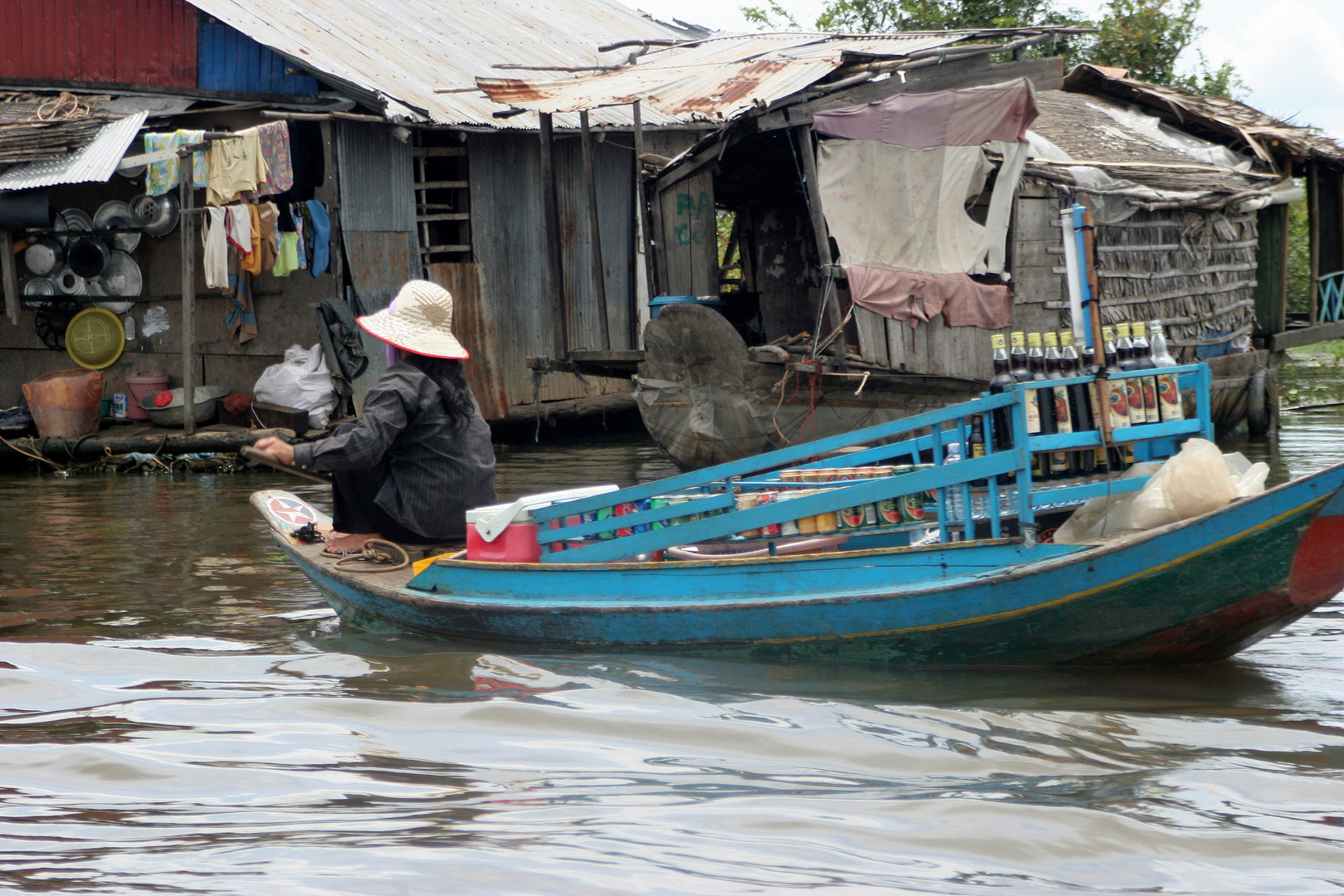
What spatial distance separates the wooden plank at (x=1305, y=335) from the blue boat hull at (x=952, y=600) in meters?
9.27

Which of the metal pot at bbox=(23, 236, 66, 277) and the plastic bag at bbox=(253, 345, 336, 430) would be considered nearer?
the plastic bag at bbox=(253, 345, 336, 430)

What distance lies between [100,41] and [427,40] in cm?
325

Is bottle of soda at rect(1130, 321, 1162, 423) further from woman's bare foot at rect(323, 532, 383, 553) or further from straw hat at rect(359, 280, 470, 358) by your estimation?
woman's bare foot at rect(323, 532, 383, 553)

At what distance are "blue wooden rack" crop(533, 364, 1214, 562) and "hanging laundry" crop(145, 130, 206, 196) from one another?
723 cm

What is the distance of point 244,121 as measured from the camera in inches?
473

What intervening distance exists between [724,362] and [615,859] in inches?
280

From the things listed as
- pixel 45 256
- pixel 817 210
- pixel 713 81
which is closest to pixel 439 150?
pixel 713 81

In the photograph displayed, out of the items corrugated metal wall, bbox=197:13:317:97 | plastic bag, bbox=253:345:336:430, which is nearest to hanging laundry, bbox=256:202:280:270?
plastic bag, bbox=253:345:336:430

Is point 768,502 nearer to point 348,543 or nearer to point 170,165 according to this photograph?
point 348,543

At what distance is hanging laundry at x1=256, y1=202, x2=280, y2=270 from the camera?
11.3 m

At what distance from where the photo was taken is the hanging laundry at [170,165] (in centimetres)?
1102

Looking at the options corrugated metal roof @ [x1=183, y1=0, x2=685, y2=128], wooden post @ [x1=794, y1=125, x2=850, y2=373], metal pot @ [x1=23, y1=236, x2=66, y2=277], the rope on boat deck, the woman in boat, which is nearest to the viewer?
the woman in boat

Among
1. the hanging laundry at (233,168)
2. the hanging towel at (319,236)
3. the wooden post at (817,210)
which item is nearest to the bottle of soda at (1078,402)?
the wooden post at (817,210)

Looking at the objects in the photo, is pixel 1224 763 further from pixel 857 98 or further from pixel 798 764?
pixel 857 98
